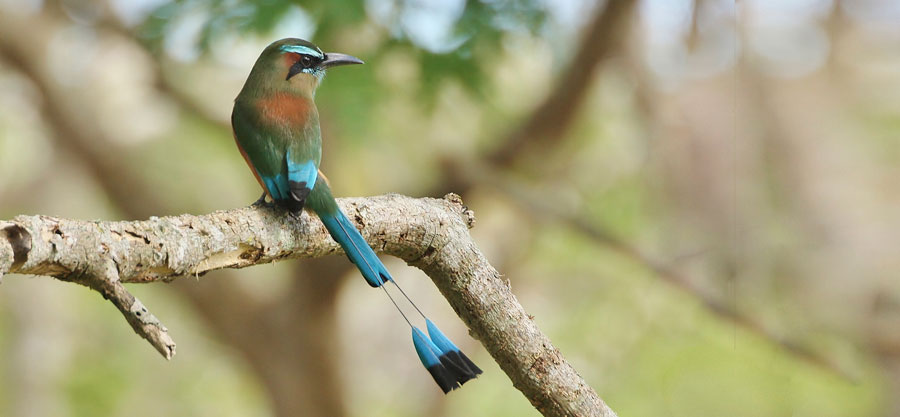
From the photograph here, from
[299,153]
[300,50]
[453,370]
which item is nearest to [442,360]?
[453,370]

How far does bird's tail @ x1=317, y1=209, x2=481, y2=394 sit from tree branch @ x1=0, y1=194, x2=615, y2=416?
0.37 ft

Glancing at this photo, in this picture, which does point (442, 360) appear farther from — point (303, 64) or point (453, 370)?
point (303, 64)

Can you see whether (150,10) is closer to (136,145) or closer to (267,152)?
(136,145)

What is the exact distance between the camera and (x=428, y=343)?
4.99 feet

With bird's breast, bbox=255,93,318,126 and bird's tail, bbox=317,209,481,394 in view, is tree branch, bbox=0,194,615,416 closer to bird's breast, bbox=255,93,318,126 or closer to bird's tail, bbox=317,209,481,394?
bird's tail, bbox=317,209,481,394

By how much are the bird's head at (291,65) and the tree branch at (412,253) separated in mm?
306

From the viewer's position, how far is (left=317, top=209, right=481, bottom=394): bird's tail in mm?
1521

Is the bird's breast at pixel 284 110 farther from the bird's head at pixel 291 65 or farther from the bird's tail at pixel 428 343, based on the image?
the bird's tail at pixel 428 343

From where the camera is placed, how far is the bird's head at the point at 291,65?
1.84 m

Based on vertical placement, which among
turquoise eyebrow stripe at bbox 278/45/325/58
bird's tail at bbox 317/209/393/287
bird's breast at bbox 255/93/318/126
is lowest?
bird's tail at bbox 317/209/393/287

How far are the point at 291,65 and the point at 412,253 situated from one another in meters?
0.47

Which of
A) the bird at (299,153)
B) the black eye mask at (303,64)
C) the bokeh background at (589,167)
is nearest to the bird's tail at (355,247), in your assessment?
the bird at (299,153)

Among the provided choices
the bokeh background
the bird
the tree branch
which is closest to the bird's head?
the bird

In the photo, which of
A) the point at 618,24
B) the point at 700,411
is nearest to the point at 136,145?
the point at 618,24
